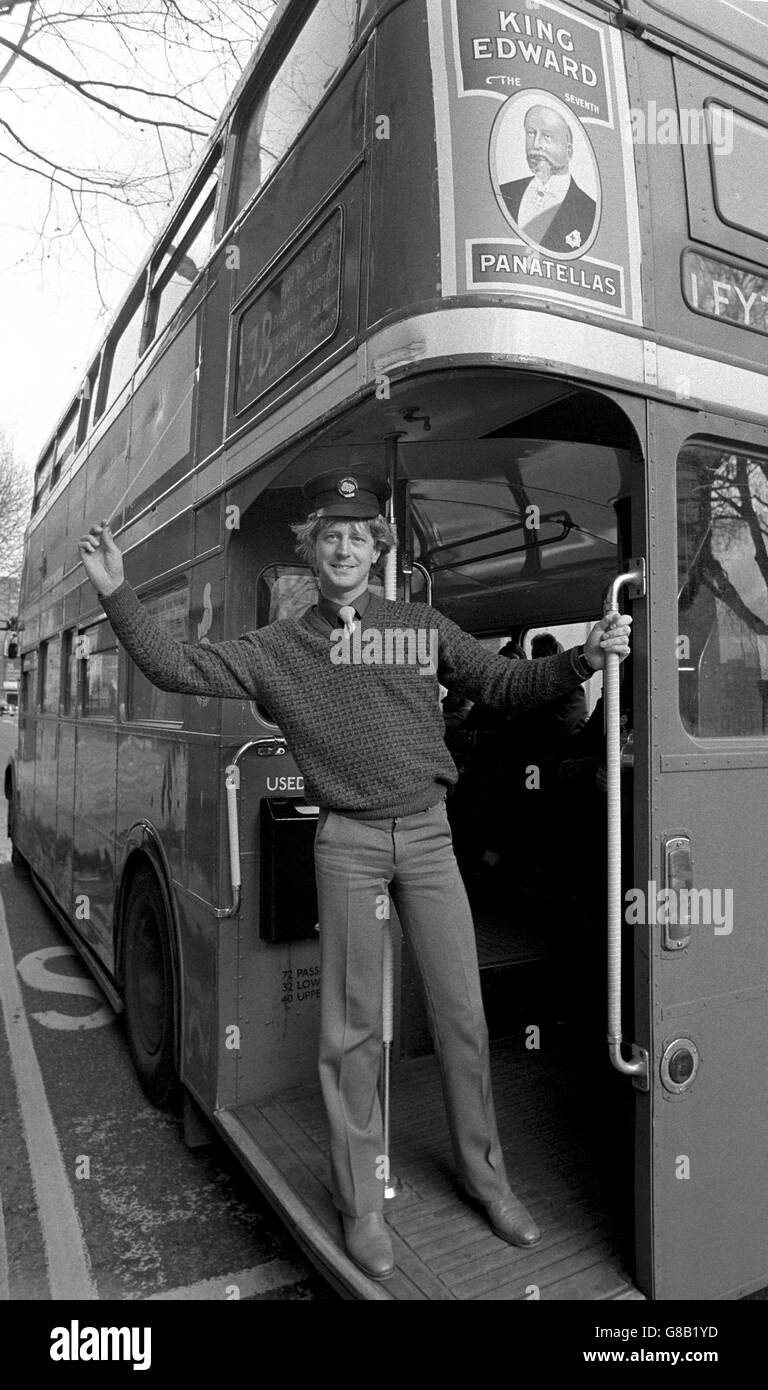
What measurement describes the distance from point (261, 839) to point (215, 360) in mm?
1766

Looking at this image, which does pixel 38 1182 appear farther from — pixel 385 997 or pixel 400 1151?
pixel 385 997

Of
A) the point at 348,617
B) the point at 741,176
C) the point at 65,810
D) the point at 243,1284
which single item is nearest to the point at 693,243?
the point at 741,176

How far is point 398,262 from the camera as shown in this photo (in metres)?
2.24

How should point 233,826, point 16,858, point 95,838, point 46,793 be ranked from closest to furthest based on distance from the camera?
point 233,826 → point 95,838 → point 46,793 → point 16,858

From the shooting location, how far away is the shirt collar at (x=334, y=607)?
8.42 feet

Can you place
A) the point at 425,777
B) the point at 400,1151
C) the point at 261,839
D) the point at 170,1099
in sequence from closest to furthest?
the point at 425,777, the point at 400,1151, the point at 261,839, the point at 170,1099

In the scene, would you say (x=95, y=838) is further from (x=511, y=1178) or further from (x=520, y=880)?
(x=511, y=1178)

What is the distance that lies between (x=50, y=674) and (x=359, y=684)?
5515 mm

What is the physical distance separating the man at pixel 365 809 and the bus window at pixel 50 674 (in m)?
4.77

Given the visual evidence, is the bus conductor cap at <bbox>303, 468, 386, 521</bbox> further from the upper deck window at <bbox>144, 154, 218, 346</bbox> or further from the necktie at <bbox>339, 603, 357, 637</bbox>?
the upper deck window at <bbox>144, 154, 218, 346</bbox>

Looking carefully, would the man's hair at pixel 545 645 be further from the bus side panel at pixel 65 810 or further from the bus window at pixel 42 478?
the bus window at pixel 42 478

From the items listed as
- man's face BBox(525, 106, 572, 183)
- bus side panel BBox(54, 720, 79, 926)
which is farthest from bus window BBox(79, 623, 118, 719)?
man's face BBox(525, 106, 572, 183)

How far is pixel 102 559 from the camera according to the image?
236cm
